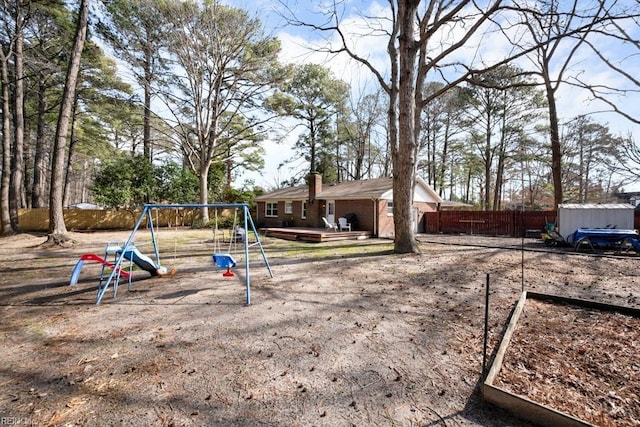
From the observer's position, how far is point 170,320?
4160 millimetres

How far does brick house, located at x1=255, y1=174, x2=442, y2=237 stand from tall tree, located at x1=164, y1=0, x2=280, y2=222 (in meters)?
5.32

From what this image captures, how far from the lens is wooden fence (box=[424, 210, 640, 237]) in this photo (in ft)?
54.6

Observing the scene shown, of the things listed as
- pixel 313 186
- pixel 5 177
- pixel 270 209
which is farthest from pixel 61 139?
pixel 270 209

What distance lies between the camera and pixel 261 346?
337 cm

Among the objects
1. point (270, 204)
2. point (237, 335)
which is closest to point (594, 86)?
A: point (237, 335)

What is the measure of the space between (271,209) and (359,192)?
26.9 ft

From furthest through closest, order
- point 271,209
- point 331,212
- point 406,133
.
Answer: point 271,209 < point 331,212 < point 406,133

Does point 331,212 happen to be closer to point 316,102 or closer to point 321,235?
point 321,235

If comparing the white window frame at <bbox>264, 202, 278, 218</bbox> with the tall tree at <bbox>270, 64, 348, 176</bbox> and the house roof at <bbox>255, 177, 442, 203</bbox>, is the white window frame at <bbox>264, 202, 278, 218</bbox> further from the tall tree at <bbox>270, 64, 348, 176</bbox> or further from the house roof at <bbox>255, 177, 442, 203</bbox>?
the tall tree at <bbox>270, 64, 348, 176</bbox>

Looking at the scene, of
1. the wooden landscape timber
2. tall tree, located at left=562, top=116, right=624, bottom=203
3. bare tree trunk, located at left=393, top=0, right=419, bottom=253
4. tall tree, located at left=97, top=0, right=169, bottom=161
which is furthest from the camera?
tall tree, located at left=562, top=116, right=624, bottom=203

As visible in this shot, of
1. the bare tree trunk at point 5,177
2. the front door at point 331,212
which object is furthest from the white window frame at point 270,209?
the bare tree trunk at point 5,177

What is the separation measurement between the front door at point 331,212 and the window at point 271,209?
17.2 feet

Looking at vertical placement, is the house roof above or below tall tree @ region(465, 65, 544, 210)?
below

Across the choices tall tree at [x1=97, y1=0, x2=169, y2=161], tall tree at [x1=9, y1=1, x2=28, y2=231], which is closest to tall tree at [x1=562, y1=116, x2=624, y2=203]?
tall tree at [x1=97, y1=0, x2=169, y2=161]
